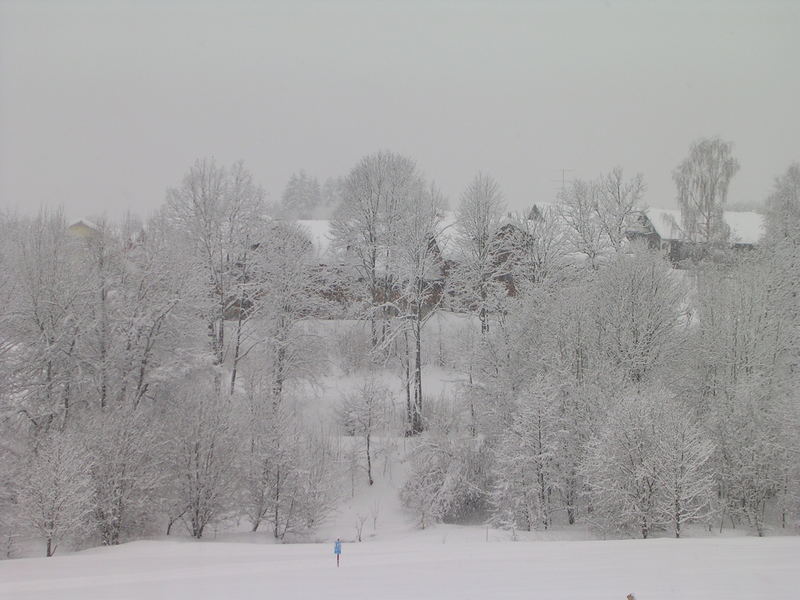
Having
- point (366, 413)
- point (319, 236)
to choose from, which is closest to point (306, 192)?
point (319, 236)

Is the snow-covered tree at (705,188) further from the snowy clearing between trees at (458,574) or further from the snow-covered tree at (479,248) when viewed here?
the snowy clearing between trees at (458,574)

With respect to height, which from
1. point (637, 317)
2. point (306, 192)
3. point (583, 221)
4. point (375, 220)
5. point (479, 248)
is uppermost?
point (306, 192)

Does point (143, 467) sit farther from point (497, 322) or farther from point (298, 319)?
point (497, 322)

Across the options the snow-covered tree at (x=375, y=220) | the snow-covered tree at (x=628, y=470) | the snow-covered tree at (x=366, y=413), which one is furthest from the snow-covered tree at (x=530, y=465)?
the snow-covered tree at (x=375, y=220)

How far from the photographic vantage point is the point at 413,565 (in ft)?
30.5

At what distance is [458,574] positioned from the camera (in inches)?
343

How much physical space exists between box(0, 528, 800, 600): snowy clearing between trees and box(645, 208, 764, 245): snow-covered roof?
33421 mm

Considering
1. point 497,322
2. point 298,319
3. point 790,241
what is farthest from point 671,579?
point 790,241

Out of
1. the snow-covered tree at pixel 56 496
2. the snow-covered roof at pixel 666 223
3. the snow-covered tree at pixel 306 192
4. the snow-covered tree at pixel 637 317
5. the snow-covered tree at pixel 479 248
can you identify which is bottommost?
the snow-covered tree at pixel 56 496

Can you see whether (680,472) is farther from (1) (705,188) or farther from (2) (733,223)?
(2) (733,223)

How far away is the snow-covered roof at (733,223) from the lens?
40.2 metres

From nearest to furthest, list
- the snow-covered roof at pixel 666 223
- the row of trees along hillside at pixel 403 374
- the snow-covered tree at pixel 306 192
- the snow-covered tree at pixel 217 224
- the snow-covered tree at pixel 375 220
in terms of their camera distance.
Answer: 1. the row of trees along hillside at pixel 403 374
2. the snow-covered tree at pixel 217 224
3. the snow-covered tree at pixel 375 220
4. the snow-covered roof at pixel 666 223
5. the snow-covered tree at pixel 306 192

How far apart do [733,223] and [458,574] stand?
141 ft

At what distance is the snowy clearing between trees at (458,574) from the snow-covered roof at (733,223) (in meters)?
33.4
